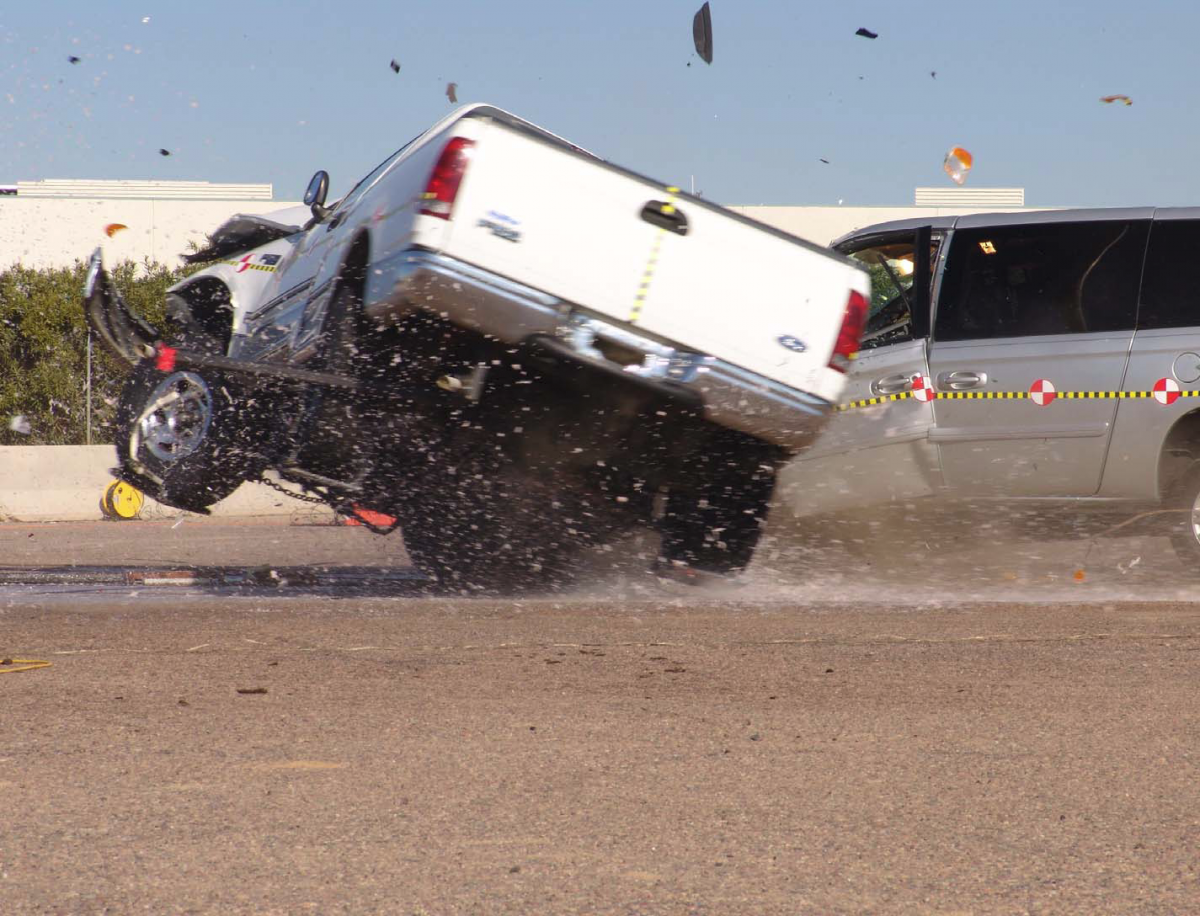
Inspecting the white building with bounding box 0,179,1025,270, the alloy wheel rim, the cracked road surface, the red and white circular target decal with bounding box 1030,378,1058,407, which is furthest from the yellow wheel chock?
the white building with bounding box 0,179,1025,270

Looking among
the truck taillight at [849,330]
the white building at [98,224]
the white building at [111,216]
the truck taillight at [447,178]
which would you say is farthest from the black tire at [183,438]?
the white building at [98,224]

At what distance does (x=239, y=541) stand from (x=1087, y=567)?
6434 millimetres

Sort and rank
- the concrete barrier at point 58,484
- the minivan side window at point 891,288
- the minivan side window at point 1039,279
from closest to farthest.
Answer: the minivan side window at point 1039,279 < the minivan side window at point 891,288 < the concrete barrier at point 58,484

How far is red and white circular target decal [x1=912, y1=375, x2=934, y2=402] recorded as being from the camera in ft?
23.7

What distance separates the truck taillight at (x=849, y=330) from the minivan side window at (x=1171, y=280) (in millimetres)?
2250

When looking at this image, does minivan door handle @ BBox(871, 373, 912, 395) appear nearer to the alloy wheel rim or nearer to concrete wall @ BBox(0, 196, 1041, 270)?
the alloy wheel rim

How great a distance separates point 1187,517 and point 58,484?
10966 mm

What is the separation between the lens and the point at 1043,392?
7086mm

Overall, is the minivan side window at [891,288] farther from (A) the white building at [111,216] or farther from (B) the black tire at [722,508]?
(A) the white building at [111,216]

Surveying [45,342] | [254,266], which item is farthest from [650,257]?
[45,342]

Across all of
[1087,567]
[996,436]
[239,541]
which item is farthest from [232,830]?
[239,541]

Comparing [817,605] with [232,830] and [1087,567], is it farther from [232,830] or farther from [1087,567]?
[232,830]

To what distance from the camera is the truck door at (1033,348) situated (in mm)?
7043

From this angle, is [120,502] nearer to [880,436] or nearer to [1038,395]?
[880,436]
